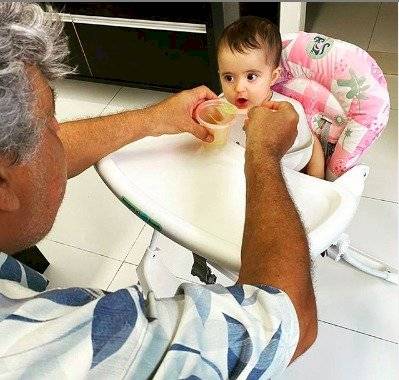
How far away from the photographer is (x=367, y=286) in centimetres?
138

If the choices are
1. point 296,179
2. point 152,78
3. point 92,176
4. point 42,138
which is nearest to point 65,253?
point 92,176

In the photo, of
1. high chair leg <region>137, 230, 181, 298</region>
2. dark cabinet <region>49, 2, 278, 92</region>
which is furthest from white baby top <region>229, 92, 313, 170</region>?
dark cabinet <region>49, 2, 278, 92</region>

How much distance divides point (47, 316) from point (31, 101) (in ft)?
0.80

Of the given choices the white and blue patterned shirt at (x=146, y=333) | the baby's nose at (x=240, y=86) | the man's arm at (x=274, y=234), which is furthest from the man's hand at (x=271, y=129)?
the white and blue patterned shirt at (x=146, y=333)

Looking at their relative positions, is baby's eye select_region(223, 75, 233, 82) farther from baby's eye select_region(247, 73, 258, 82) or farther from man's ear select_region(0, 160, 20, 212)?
man's ear select_region(0, 160, 20, 212)

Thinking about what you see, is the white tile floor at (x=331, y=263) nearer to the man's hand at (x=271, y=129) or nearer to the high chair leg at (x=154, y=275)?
the high chair leg at (x=154, y=275)

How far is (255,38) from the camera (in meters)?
1.01

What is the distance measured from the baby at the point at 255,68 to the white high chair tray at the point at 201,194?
0.52ft

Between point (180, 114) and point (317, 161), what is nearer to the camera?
point (180, 114)

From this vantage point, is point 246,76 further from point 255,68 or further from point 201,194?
point 201,194

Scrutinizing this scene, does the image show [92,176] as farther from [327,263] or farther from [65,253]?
[327,263]

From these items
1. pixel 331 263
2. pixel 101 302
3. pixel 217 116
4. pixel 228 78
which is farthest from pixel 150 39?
pixel 101 302

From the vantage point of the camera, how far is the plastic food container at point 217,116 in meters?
0.91

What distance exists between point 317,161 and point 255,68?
0.27 metres
